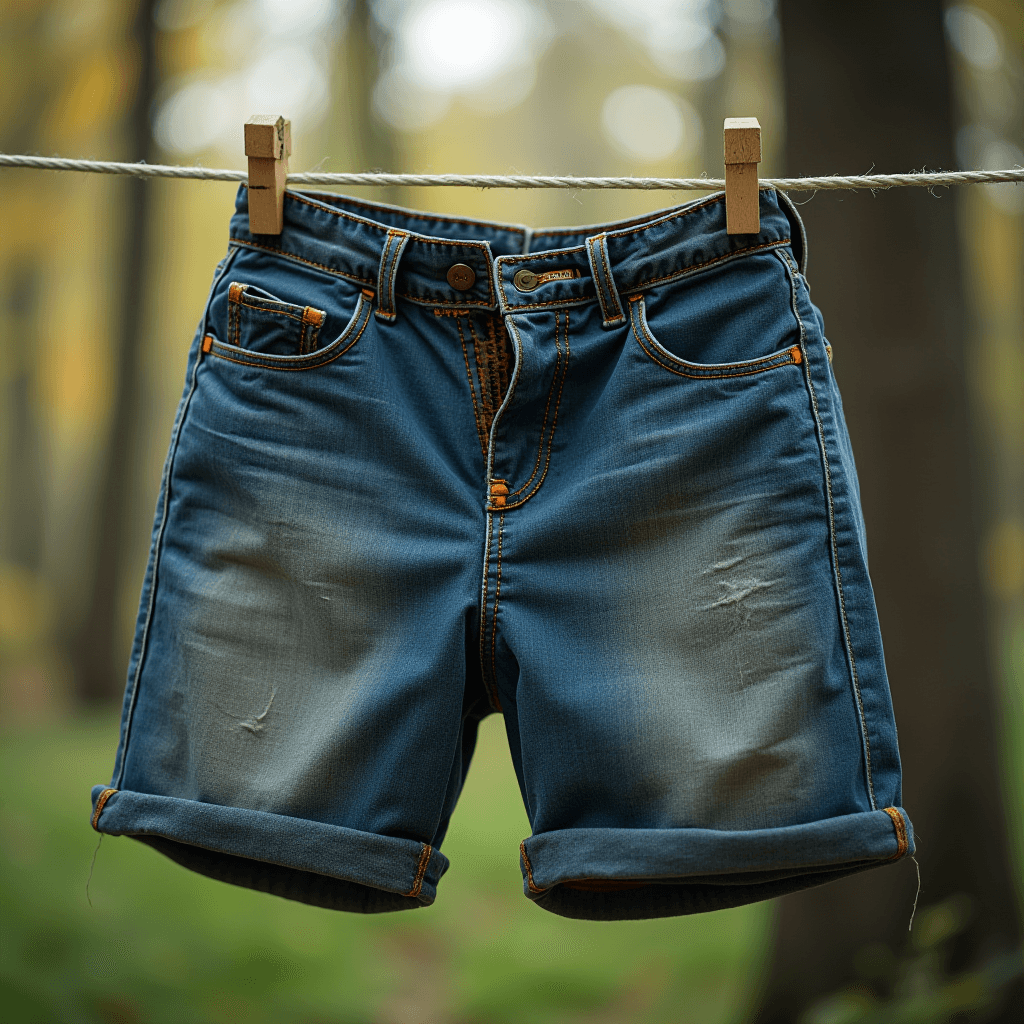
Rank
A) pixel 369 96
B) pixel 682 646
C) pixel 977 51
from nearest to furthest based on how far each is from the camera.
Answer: pixel 682 646
pixel 977 51
pixel 369 96

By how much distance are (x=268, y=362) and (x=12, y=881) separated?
292 cm

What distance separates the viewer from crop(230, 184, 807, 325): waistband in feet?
3.67

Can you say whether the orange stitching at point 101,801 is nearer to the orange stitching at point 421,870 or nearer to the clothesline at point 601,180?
the orange stitching at point 421,870

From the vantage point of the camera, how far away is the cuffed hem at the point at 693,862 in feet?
3.25

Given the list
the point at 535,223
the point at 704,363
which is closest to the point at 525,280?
the point at 704,363

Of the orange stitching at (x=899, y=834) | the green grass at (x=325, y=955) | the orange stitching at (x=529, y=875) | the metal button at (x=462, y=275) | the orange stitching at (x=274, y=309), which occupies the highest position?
the metal button at (x=462, y=275)

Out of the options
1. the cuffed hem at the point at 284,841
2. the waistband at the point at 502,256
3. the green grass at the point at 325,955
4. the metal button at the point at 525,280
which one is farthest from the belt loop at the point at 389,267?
the green grass at the point at 325,955

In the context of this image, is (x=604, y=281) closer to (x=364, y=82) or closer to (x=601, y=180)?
(x=601, y=180)

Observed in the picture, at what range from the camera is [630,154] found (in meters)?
6.15

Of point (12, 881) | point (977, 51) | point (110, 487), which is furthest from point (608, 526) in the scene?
point (110, 487)

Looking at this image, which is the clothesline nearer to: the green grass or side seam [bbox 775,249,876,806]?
side seam [bbox 775,249,876,806]

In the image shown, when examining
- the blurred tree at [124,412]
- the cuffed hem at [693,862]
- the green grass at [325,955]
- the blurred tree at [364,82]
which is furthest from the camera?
the blurred tree at [124,412]

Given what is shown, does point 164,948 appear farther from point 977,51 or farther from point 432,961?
point 977,51

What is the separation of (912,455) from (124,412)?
467 cm
